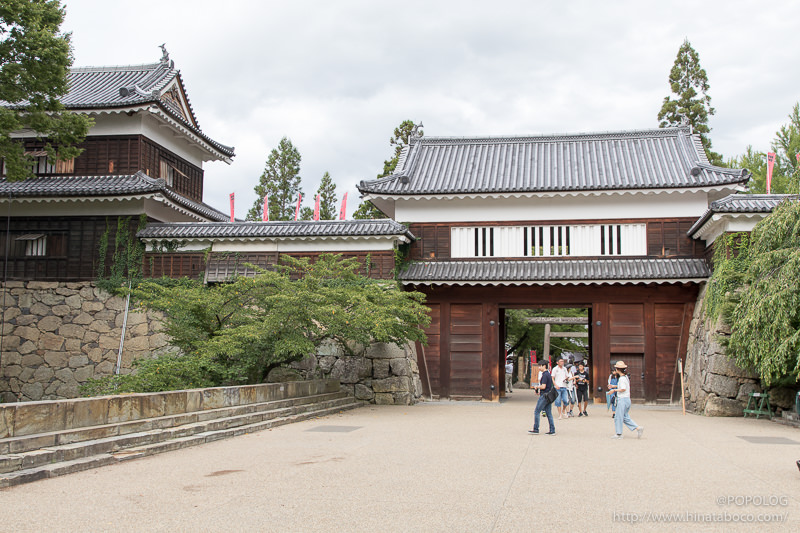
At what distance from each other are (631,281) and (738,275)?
333cm

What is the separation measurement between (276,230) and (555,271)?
31.4 feet

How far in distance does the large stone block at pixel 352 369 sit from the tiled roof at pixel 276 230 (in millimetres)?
4137

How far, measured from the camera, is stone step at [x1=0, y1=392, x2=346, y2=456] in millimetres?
8727

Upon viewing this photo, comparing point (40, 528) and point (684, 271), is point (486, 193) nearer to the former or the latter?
point (684, 271)

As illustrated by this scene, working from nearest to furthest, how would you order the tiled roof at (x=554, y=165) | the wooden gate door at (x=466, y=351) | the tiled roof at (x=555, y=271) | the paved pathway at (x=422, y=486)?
the paved pathway at (x=422, y=486) → the tiled roof at (x=555, y=271) → the tiled roof at (x=554, y=165) → the wooden gate door at (x=466, y=351)

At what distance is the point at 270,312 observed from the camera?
18.3 meters

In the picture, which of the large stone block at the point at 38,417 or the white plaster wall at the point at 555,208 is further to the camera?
the white plaster wall at the point at 555,208

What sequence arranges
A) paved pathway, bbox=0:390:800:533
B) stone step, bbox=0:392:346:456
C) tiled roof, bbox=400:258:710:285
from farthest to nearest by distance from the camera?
tiled roof, bbox=400:258:710:285
stone step, bbox=0:392:346:456
paved pathway, bbox=0:390:800:533

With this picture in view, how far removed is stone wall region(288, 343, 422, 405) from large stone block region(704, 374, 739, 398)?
29.7 ft

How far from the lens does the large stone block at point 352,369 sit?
73.5 feet

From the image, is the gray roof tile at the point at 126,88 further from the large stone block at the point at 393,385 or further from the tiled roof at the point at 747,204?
the tiled roof at the point at 747,204

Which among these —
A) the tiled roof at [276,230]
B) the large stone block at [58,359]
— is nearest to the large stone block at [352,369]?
the tiled roof at [276,230]

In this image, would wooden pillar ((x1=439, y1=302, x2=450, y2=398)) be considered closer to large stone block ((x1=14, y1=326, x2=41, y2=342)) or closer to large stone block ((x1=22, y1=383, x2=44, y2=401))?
large stone block ((x1=22, y1=383, x2=44, y2=401))

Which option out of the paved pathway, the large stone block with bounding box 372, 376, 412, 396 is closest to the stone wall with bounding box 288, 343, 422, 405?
the large stone block with bounding box 372, 376, 412, 396
